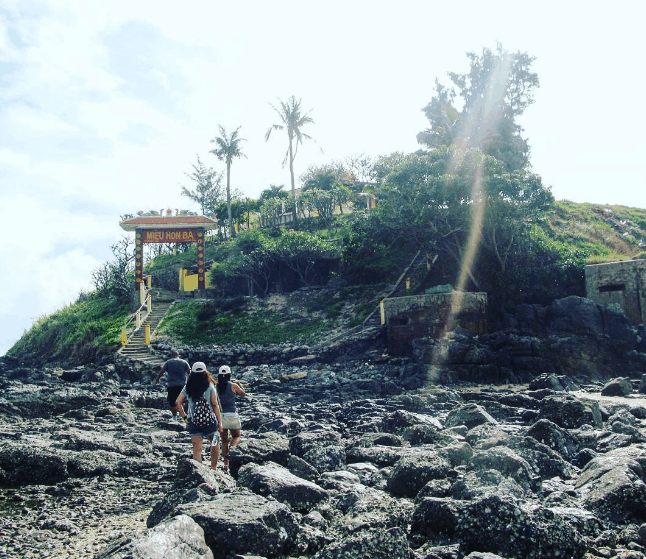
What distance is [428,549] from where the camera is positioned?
5.08 metres

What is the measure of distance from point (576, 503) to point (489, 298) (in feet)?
72.4

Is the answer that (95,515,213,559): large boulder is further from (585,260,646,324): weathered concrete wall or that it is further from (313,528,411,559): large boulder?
(585,260,646,324): weathered concrete wall

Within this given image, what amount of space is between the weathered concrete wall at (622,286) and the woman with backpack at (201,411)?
21.8 meters

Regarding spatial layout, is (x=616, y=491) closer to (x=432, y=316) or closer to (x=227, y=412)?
(x=227, y=412)

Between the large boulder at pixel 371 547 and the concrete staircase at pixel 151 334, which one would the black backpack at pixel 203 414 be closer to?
the large boulder at pixel 371 547

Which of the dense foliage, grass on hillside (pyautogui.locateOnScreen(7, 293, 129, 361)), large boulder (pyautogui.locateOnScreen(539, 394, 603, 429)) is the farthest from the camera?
the dense foliage

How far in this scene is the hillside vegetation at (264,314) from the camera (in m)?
29.9

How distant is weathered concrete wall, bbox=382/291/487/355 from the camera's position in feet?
81.2

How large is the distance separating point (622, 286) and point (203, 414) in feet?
74.4

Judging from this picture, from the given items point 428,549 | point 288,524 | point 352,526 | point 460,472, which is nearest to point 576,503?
point 460,472

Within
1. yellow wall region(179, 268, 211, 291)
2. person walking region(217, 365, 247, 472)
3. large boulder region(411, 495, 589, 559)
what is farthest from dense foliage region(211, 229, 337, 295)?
large boulder region(411, 495, 589, 559)

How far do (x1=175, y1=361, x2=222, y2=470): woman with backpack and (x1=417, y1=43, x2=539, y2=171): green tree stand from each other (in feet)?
118

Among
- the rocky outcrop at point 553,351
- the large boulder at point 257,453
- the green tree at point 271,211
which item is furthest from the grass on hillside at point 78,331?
the large boulder at point 257,453

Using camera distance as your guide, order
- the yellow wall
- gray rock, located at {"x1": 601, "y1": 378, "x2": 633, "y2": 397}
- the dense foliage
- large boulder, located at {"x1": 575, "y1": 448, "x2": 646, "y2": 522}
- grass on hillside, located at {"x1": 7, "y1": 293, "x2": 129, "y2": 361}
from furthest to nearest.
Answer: the yellow wall, the dense foliage, grass on hillside, located at {"x1": 7, "y1": 293, "x2": 129, "y2": 361}, gray rock, located at {"x1": 601, "y1": 378, "x2": 633, "y2": 397}, large boulder, located at {"x1": 575, "y1": 448, "x2": 646, "y2": 522}
